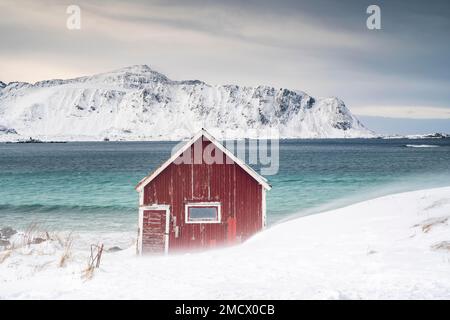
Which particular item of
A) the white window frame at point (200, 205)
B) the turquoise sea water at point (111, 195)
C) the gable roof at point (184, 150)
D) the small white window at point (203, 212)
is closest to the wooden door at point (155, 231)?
the white window frame at point (200, 205)

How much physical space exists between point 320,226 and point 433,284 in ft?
33.5

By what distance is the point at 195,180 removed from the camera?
20.4 meters

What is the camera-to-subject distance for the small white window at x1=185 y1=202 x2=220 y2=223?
20.4 m

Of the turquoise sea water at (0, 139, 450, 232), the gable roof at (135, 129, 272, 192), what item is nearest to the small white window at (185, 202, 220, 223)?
the gable roof at (135, 129, 272, 192)

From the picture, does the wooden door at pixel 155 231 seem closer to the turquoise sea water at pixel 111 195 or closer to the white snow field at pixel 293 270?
the white snow field at pixel 293 270

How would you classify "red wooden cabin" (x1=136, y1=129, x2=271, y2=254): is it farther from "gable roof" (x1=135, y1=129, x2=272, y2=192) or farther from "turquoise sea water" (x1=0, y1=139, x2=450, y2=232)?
"turquoise sea water" (x1=0, y1=139, x2=450, y2=232)

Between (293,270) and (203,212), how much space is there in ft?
29.2

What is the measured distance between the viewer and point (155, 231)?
20.5m

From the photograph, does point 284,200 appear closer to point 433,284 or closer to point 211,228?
point 211,228

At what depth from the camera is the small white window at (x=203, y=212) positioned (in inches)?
803

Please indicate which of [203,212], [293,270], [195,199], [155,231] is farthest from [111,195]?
[293,270]

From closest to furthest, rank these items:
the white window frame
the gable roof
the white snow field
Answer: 1. the white snow field
2. the gable roof
3. the white window frame

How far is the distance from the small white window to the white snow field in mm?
2873
